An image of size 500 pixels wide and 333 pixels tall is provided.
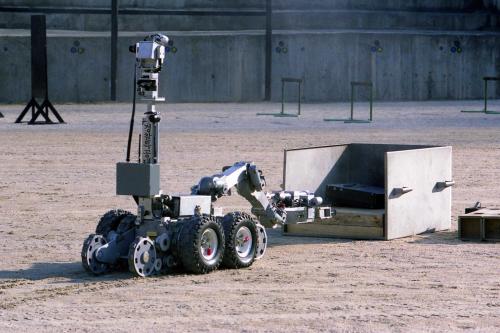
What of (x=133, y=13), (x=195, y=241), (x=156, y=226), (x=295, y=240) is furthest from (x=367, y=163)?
(x=133, y=13)

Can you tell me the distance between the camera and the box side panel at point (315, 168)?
13750 millimetres

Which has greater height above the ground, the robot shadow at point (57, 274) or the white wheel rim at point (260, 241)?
the white wheel rim at point (260, 241)

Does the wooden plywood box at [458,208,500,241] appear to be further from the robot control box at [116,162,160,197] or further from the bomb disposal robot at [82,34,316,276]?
the robot control box at [116,162,160,197]

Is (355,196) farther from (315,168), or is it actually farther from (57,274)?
(57,274)

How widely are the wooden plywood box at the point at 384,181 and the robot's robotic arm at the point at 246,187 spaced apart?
1.39 m

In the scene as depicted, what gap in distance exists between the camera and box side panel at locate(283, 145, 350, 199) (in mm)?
13750

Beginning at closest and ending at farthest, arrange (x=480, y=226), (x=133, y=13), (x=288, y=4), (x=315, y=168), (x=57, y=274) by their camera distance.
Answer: (x=57, y=274), (x=480, y=226), (x=315, y=168), (x=133, y=13), (x=288, y=4)

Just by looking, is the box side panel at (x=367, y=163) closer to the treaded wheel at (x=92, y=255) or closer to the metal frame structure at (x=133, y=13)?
the treaded wheel at (x=92, y=255)

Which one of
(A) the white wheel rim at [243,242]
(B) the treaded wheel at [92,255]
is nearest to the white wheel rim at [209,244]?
(A) the white wheel rim at [243,242]

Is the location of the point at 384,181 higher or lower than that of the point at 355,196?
higher

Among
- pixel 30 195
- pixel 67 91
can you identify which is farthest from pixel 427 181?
pixel 67 91

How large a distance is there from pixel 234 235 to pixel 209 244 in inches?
10.8

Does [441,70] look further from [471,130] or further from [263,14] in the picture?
[471,130]

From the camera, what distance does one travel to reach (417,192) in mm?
13547
